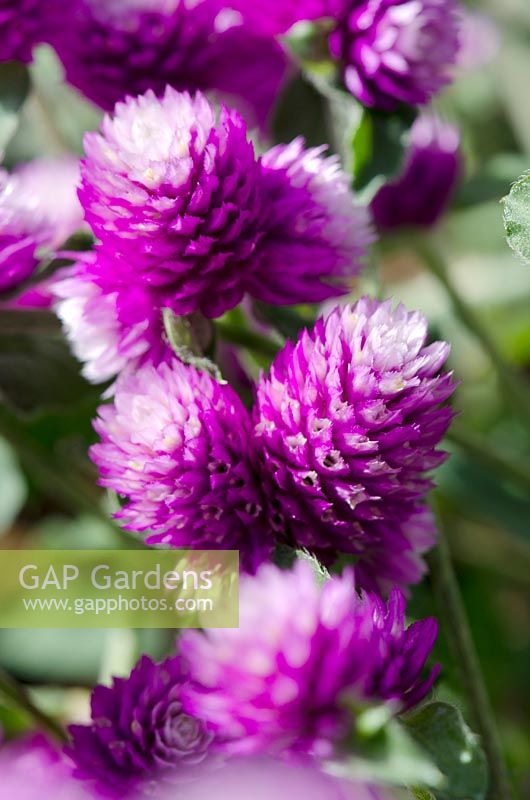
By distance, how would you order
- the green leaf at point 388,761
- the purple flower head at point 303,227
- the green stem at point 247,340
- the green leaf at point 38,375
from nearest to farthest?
1. the green leaf at point 388,761
2. the purple flower head at point 303,227
3. the green stem at point 247,340
4. the green leaf at point 38,375

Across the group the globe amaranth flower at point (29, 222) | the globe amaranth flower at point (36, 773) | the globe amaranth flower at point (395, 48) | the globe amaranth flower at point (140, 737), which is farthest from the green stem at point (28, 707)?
the globe amaranth flower at point (395, 48)

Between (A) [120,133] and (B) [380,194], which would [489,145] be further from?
(A) [120,133]

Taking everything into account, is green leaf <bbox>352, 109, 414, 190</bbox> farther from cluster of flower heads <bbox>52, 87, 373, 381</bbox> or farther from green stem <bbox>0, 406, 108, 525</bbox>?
green stem <bbox>0, 406, 108, 525</bbox>

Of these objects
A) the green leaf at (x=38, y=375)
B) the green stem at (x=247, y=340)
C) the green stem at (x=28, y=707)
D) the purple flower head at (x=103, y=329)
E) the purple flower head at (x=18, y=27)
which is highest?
the purple flower head at (x=18, y=27)

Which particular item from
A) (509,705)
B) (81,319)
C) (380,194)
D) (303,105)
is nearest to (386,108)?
(303,105)

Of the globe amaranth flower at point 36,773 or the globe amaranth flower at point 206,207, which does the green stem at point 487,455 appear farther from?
the globe amaranth flower at point 36,773

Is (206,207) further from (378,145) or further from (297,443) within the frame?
(378,145)
